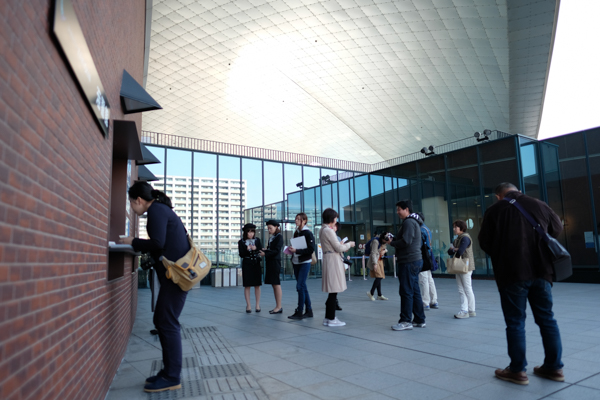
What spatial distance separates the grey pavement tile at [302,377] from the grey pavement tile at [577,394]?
1.72 metres

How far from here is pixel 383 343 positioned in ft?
15.5

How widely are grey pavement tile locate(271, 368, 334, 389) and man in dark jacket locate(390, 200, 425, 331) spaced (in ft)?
7.15

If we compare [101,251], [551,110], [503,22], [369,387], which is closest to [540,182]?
[503,22]

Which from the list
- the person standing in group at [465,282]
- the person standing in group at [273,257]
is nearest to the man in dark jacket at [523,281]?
the person standing in group at [465,282]

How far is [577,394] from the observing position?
9.59 ft

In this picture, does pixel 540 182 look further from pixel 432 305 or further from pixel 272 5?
pixel 272 5

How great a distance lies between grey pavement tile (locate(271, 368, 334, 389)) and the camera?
336 centimetres

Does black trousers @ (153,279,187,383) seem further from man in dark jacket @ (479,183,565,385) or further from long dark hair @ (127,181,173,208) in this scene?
man in dark jacket @ (479,183,565,385)

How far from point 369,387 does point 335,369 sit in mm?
581

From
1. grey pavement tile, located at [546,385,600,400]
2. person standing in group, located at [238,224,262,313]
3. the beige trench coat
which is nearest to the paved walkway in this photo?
grey pavement tile, located at [546,385,600,400]

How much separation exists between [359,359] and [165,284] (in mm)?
2098

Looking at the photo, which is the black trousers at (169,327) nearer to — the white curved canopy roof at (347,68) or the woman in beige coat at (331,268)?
the woman in beige coat at (331,268)

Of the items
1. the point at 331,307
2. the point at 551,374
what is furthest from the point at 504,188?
the point at 331,307

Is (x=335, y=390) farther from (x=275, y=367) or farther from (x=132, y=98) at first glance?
(x=132, y=98)
